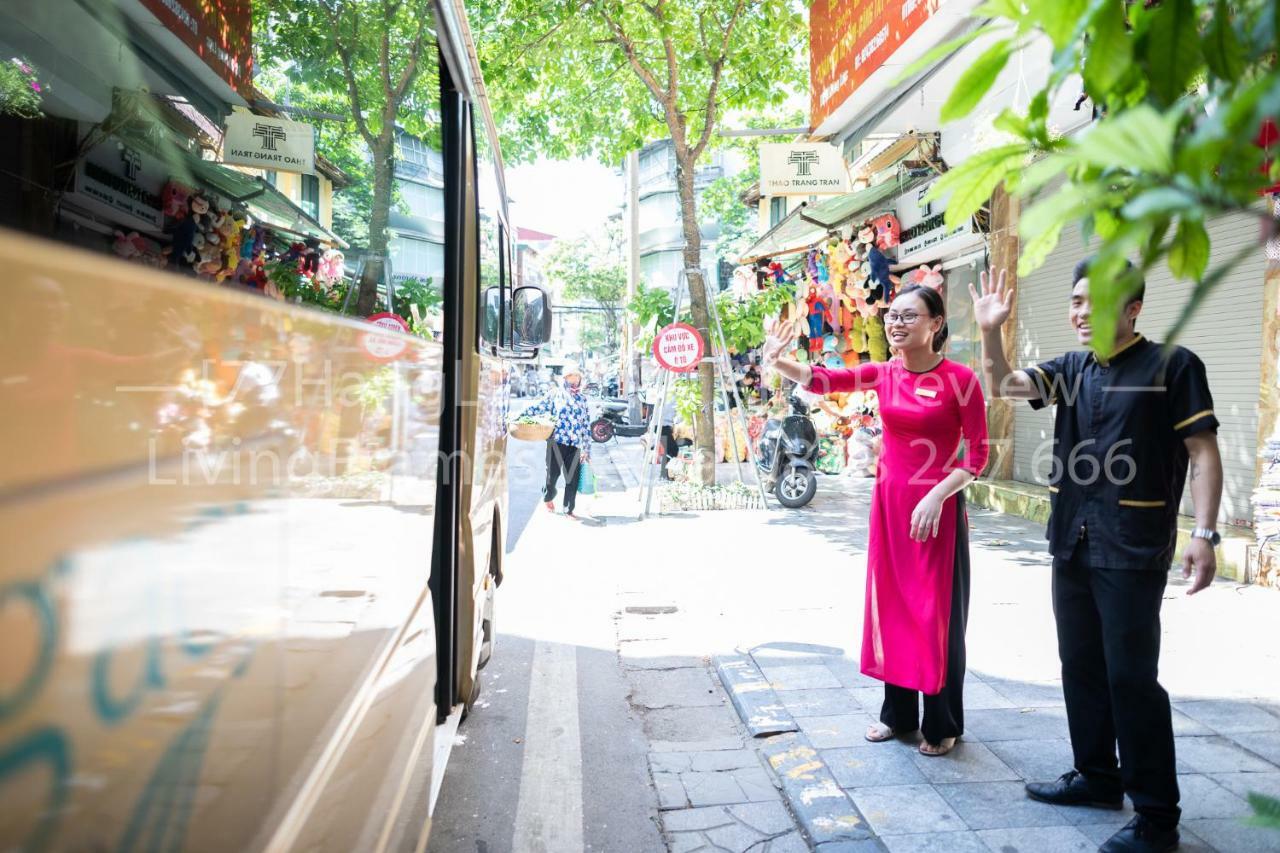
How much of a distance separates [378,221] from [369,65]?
1.16 feet

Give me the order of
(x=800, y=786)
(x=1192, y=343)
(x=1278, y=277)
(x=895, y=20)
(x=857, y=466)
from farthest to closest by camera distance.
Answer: (x=857, y=466), (x=1192, y=343), (x=895, y=20), (x=1278, y=277), (x=800, y=786)

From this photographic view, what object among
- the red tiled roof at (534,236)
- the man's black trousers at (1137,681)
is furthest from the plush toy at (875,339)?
the red tiled roof at (534,236)

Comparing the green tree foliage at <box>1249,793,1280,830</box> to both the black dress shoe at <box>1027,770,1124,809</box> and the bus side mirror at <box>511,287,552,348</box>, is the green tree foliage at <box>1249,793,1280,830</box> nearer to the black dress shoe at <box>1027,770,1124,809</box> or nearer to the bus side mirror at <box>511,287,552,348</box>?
the black dress shoe at <box>1027,770,1124,809</box>

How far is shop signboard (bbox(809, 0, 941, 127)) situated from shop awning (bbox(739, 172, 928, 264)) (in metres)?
2.66

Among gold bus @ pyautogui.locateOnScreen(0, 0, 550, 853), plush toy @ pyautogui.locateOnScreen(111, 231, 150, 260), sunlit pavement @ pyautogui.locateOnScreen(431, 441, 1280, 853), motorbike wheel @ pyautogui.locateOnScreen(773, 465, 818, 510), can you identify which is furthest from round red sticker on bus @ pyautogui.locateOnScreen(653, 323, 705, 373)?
plush toy @ pyautogui.locateOnScreen(111, 231, 150, 260)

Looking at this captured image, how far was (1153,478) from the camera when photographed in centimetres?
282

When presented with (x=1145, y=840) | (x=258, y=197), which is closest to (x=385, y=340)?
(x=258, y=197)

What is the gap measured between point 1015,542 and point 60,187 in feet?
27.7

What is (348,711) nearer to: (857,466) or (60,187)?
(60,187)

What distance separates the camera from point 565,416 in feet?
33.3

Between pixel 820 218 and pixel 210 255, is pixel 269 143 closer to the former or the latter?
pixel 210 255

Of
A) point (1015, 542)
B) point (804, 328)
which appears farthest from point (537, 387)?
point (1015, 542)

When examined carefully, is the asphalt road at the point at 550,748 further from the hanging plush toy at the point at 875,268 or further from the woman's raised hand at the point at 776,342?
the hanging plush toy at the point at 875,268

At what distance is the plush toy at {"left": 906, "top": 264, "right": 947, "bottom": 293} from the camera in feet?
35.5
